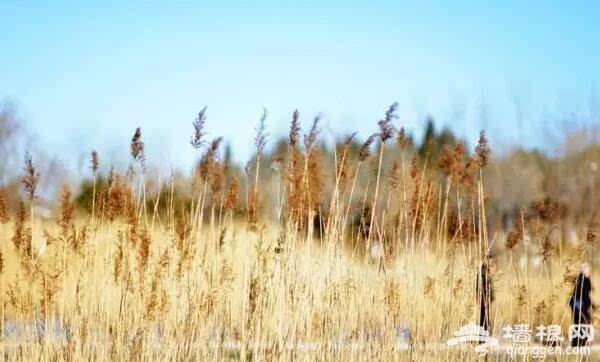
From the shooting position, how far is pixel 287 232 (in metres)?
4.80

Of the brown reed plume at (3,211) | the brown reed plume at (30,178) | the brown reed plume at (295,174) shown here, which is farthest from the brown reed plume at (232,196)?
the brown reed plume at (3,211)

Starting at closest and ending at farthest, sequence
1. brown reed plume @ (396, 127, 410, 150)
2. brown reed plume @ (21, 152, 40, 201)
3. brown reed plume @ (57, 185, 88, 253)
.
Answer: brown reed plume @ (21, 152, 40, 201)
brown reed plume @ (57, 185, 88, 253)
brown reed plume @ (396, 127, 410, 150)

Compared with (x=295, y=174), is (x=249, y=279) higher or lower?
lower

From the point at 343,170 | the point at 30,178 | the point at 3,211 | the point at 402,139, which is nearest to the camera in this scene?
the point at 30,178

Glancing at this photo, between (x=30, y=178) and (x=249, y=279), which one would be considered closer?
(x=30, y=178)

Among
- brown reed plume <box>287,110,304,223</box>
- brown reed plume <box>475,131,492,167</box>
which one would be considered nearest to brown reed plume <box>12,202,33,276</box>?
brown reed plume <box>287,110,304,223</box>

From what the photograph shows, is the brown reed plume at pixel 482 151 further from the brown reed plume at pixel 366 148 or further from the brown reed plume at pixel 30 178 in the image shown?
the brown reed plume at pixel 30 178

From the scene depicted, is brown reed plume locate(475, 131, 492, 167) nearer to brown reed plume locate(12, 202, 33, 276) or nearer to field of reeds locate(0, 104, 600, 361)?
field of reeds locate(0, 104, 600, 361)

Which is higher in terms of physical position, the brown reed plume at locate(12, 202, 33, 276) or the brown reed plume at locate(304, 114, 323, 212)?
the brown reed plume at locate(304, 114, 323, 212)

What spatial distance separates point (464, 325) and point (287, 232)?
65.8 inches

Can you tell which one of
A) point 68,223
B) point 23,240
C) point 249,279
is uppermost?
point 68,223

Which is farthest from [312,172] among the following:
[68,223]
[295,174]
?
[68,223]

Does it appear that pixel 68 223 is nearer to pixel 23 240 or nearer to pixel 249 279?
pixel 23 240

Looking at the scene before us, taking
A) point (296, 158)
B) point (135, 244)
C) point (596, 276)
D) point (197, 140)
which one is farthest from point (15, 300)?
point (596, 276)
